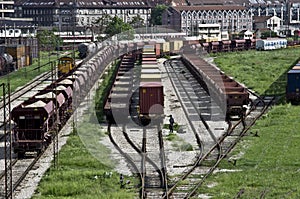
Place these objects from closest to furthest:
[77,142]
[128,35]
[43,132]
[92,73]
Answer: [43,132] < [77,142] < [92,73] < [128,35]

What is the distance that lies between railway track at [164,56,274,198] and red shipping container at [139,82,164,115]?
2.94 m

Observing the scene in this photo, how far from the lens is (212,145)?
2941cm

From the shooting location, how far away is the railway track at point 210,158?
21953 mm

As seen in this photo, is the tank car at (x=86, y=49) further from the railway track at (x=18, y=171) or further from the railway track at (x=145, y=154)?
the railway track at (x=18, y=171)

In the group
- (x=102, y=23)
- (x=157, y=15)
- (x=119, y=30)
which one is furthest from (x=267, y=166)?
(x=157, y=15)

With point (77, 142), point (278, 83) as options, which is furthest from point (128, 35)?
point (77, 142)

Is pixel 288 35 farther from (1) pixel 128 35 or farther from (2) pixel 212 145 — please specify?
(2) pixel 212 145

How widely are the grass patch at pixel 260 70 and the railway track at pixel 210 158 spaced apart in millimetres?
13678

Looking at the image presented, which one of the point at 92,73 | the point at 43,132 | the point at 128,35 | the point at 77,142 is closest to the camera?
the point at 43,132

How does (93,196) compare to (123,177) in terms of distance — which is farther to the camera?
(123,177)

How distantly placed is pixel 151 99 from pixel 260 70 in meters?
35.9

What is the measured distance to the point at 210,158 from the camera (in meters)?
26.9

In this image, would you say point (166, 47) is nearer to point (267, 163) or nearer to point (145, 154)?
point (145, 154)

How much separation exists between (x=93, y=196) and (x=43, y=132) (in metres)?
7.88
